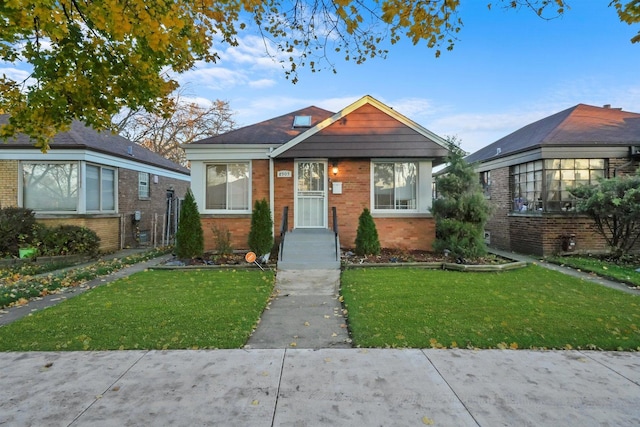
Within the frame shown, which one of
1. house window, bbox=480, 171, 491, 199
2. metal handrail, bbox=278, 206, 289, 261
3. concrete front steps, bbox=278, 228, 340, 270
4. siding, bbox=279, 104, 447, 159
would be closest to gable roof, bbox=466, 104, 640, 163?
house window, bbox=480, 171, 491, 199

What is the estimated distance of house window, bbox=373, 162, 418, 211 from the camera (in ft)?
37.6

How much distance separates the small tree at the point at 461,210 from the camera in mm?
9500

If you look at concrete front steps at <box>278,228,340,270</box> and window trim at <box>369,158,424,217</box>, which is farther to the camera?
window trim at <box>369,158,424,217</box>

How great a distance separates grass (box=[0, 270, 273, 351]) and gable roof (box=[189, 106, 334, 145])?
5.56 m

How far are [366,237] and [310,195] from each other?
253cm

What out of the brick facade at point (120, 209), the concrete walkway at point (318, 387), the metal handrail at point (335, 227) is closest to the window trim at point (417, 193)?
the metal handrail at point (335, 227)

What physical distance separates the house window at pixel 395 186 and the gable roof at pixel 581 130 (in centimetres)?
434

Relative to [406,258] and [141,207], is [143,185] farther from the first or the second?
[406,258]

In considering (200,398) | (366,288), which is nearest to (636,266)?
(366,288)

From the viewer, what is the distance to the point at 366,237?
1007 cm

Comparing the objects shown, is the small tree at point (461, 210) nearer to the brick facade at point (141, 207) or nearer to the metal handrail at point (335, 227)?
the metal handrail at point (335, 227)

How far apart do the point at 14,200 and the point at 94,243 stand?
3.36 meters

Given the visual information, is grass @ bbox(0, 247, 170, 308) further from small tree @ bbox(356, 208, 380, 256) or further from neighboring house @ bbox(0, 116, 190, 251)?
small tree @ bbox(356, 208, 380, 256)

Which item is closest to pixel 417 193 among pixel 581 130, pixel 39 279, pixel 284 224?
pixel 284 224
